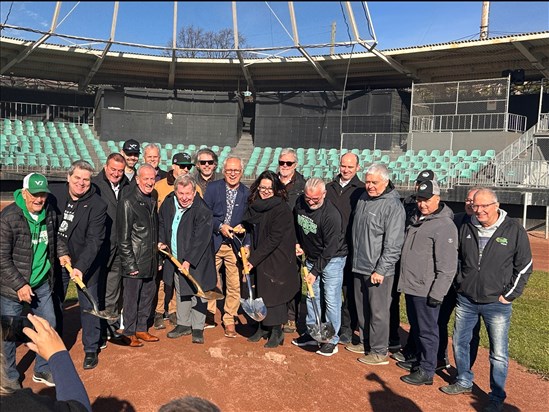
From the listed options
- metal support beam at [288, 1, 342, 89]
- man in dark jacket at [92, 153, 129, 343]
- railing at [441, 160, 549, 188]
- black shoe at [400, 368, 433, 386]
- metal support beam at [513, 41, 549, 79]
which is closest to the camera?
black shoe at [400, 368, 433, 386]

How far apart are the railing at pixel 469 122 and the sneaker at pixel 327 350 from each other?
→ 17708 mm

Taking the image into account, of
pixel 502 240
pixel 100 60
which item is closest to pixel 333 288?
pixel 502 240

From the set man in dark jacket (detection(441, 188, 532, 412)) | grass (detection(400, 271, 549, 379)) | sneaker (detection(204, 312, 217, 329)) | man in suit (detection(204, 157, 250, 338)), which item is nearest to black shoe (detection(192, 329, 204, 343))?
man in suit (detection(204, 157, 250, 338))

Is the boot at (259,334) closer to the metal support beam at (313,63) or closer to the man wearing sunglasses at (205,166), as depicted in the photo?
the man wearing sunglasses at (205,166)

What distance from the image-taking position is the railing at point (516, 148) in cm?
1725

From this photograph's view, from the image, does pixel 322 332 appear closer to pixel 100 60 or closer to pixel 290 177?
pixel 290 177

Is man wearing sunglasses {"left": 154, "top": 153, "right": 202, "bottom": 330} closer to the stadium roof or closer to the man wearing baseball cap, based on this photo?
the man wearing baseball cap

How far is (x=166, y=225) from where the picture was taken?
5445mm

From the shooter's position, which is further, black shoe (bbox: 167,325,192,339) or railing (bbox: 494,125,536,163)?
railing (bbox: 494,125,536,163)

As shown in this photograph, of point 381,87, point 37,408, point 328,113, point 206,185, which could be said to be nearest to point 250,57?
point 328,113

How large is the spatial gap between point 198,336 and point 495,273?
3.45 m

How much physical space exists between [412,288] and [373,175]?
128 cm

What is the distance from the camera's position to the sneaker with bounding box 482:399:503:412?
402 centimetres

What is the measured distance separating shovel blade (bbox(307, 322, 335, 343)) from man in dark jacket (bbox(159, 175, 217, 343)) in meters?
1.35
